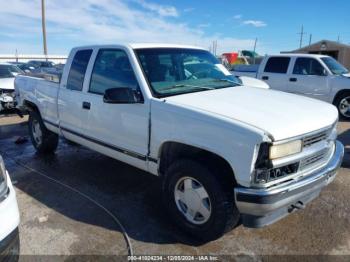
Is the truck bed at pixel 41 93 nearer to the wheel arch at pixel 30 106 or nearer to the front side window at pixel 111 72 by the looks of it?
the wheel arch at pixel 30 106

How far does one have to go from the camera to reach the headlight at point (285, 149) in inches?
102

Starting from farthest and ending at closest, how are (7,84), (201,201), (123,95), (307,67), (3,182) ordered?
(7,84), (307,67), (123,95), (201,201), (3,182)

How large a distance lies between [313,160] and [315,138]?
0.21 m

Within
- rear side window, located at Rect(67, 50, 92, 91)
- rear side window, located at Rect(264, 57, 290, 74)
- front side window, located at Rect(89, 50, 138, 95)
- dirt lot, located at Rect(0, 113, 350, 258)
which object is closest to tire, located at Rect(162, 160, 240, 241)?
dirt lot, located at Rect(0, 113, 350, 258)

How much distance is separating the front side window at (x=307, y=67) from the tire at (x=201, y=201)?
7776 millimetres

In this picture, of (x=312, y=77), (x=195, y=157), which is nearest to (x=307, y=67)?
(x=312, y=77)

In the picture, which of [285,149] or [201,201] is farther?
[201,201]

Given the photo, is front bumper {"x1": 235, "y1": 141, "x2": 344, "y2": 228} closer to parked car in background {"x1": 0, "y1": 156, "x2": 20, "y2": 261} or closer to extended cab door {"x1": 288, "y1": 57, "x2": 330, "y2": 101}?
parked car in background {"x1": 0, "y1": 156, "x2": 20, "y2": 261}

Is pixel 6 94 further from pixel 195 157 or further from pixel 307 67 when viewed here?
pixel 307 67

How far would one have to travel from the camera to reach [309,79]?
9555 mm

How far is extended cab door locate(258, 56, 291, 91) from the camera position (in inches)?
393

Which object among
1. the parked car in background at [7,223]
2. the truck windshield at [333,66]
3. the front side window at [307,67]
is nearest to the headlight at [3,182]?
the parked car in background at [7,223]

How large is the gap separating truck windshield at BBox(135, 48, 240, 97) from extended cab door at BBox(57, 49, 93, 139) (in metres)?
1.09

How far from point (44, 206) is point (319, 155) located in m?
3.17
